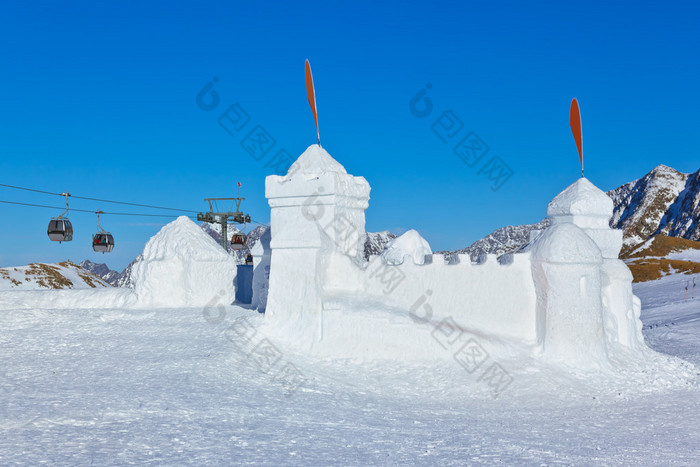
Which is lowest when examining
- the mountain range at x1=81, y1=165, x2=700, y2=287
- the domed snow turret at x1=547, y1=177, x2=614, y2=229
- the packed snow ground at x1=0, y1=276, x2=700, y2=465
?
the packed snow ground at x1=0, y1=276, x2=700, y2=465

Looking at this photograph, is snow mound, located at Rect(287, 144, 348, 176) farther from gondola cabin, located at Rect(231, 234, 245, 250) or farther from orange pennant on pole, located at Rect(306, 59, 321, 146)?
gondola cabin, located at Rect(231, 234, 245, 250)

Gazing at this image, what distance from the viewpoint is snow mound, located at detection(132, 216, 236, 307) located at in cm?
1741

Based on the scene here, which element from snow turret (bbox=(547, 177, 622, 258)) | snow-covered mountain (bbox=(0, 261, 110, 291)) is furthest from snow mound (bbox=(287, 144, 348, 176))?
snow-covered mountain (bbox=(0, 261, 110, 291))

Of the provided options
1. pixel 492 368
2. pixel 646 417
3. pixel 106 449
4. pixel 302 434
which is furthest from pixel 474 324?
pixel 106 449

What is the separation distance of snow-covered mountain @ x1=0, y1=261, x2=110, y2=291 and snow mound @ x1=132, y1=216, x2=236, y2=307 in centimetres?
927

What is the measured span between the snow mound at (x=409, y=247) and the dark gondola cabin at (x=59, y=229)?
9793 mm

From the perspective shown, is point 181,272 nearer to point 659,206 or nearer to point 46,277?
point 46,277

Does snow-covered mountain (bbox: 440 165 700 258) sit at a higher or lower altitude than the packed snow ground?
higher

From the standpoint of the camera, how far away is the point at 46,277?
27.2 m

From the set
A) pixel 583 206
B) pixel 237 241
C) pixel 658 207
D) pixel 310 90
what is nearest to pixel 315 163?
pixel 310 90

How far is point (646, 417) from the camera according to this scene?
10234mm

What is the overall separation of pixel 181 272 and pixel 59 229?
13.3ft

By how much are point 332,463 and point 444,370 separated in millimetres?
5787

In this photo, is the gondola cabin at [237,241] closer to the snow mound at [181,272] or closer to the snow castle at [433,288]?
the snow mound at [181,272]
